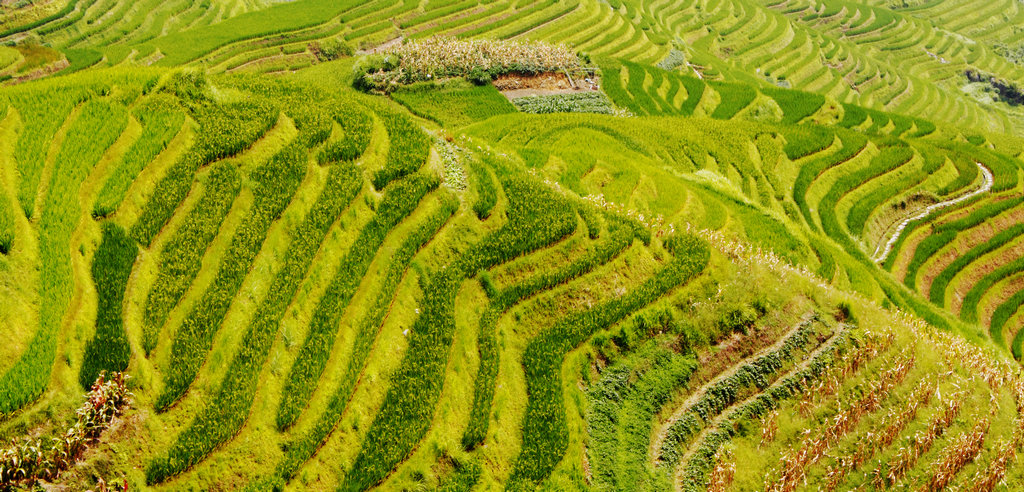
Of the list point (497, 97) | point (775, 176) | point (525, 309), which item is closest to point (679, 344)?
point (525, 309)

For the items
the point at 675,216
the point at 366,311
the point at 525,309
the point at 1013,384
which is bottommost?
the point at 1013,384

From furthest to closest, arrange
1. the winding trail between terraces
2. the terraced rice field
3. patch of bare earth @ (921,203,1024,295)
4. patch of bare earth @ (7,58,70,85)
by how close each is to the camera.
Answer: patch of bare earth @ (7,58,70,85), the winding trail between terraces, patch of bare earth @ (921,203,1024,295), the terraced rice field

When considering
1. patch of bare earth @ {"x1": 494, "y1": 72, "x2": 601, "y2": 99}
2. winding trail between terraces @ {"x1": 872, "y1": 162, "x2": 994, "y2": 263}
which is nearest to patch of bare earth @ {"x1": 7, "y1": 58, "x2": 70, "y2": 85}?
patch of bare earth @ {"x1": 494, "y1": 72, "x2": 601, "y2": 99}

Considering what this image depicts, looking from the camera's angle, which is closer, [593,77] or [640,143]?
[640,143]

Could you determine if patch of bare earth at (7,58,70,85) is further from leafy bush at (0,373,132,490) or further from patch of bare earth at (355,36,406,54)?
leafy bush at (0,373,132,490)

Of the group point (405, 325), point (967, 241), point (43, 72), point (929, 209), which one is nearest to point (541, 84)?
point (929, 209)

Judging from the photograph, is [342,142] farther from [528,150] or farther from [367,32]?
[367,32]

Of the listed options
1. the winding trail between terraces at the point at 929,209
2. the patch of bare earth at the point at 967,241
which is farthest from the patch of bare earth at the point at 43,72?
the patch of bare earth at the point at 967,241
